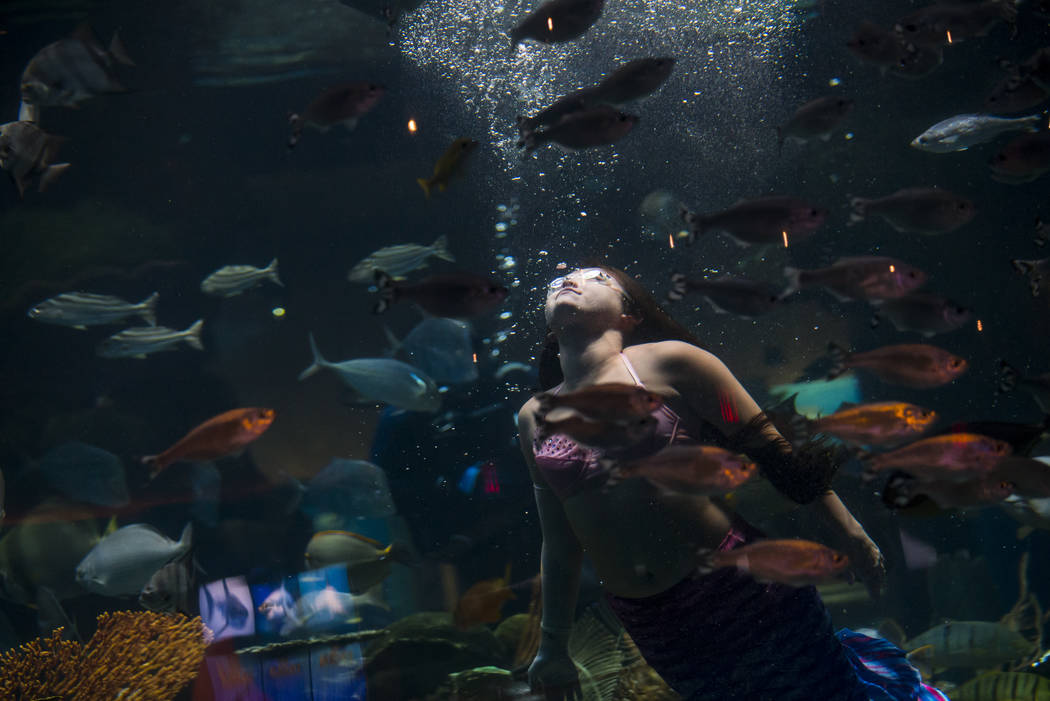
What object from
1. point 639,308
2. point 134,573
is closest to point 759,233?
point 639,308

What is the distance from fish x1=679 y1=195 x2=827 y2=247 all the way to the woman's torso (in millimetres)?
573

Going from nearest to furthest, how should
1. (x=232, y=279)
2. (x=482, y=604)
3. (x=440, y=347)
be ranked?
(x=482, y=604)
(x=440, y=347)
(x=232, y=279)

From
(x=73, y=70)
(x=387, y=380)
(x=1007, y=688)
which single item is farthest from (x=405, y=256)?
(x=1007, y=688)

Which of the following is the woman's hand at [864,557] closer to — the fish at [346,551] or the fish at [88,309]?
the fish at [346,551]

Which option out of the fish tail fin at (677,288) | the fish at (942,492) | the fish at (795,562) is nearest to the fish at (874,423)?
the fish at (942,492)

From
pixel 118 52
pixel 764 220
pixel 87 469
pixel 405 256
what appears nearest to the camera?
pixel 764 220

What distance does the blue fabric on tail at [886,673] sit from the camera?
7.29ft

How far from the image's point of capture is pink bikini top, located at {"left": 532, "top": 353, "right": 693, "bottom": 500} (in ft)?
6.88

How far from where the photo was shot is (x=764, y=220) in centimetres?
215

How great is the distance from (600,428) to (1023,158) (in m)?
2.24

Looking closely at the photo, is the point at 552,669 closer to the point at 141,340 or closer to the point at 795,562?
the point at 795,562

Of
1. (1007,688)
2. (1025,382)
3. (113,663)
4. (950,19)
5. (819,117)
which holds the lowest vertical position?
(1007,688)

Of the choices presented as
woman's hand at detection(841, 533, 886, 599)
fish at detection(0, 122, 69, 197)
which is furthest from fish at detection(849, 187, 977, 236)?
fish at detection(0, 122, 69, 197)

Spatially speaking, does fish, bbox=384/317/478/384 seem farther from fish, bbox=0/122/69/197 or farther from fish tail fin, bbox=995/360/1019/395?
fish tail fin, bbox=995/360/1019/395
